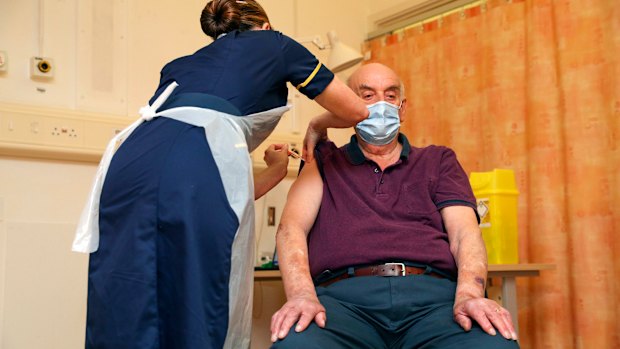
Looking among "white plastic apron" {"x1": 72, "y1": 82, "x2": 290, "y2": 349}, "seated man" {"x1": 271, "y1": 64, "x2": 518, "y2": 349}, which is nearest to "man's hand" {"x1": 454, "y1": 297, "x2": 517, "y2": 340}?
"seated man" {"x1": 271, "y1": 64, "x2": 518, "y2": 349}

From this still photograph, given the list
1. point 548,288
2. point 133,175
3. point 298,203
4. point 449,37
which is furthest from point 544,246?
point 133,175

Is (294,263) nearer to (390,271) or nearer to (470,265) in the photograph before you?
(390,271)

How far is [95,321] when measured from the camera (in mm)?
1509

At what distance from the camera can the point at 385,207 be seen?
1.85 meters

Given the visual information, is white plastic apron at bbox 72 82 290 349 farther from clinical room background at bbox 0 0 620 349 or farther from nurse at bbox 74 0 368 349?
clinical room background at bbox 0 0 620 349

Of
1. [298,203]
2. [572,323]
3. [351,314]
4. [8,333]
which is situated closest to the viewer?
[351,314]

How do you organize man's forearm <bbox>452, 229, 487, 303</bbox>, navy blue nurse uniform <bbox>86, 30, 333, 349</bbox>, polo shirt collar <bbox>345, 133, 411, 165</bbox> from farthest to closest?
1. polo shirt collar <bbox>345, 133, 411, 165</bbox>
2. man's forearm <bbox>452, 229, 487, 303</bbox>
3. navy blue nurse uniform <bbox>86, 30, 333, 349</bbox>

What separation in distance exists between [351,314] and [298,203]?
41 cm

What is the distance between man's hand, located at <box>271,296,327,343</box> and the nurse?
0.10 metres

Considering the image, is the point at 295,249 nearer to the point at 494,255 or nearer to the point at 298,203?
the point at 298,203

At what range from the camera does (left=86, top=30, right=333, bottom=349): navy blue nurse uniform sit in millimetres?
1425

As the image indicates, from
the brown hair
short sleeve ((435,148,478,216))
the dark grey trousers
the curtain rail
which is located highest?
the curtain rail

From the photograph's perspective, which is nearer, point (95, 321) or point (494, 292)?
point (95, 321)

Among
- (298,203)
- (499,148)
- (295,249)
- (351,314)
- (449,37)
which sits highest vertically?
(449,37)
